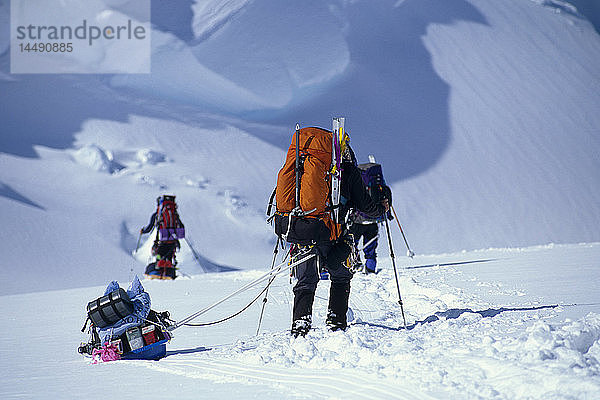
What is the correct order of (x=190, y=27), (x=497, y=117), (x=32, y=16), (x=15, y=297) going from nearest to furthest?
(x=15, y=297)
(x=32, y=16)
(x=190, y=27)
(x=497, y=117)

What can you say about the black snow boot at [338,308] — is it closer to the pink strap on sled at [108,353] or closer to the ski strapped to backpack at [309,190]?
the ski strapped to backpack at [309,190]

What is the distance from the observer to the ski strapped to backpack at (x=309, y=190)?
3.24 meters

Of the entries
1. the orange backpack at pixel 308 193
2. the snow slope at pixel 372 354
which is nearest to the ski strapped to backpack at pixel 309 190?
the orange backpack at pixel 308 193

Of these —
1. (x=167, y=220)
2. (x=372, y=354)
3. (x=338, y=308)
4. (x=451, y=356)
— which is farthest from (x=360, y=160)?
(x=451, y=356)

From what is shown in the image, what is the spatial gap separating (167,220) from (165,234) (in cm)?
26

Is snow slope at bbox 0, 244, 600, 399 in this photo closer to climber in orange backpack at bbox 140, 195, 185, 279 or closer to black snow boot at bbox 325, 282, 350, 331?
black snow boot at bbox 325, 282, 350, 331

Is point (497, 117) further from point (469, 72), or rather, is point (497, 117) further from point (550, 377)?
point (550, 377)

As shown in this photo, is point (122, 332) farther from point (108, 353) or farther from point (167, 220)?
point (167, 220)

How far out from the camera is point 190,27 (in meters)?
21.3

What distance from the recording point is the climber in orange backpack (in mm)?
9258

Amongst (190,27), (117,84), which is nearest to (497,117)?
(190,27)

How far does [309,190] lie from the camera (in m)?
3.23

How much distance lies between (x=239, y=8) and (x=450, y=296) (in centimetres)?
1841

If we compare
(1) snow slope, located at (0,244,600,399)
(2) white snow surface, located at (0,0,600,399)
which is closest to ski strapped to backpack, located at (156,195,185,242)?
(2) white snow surface, located at (0,0,600,399)
